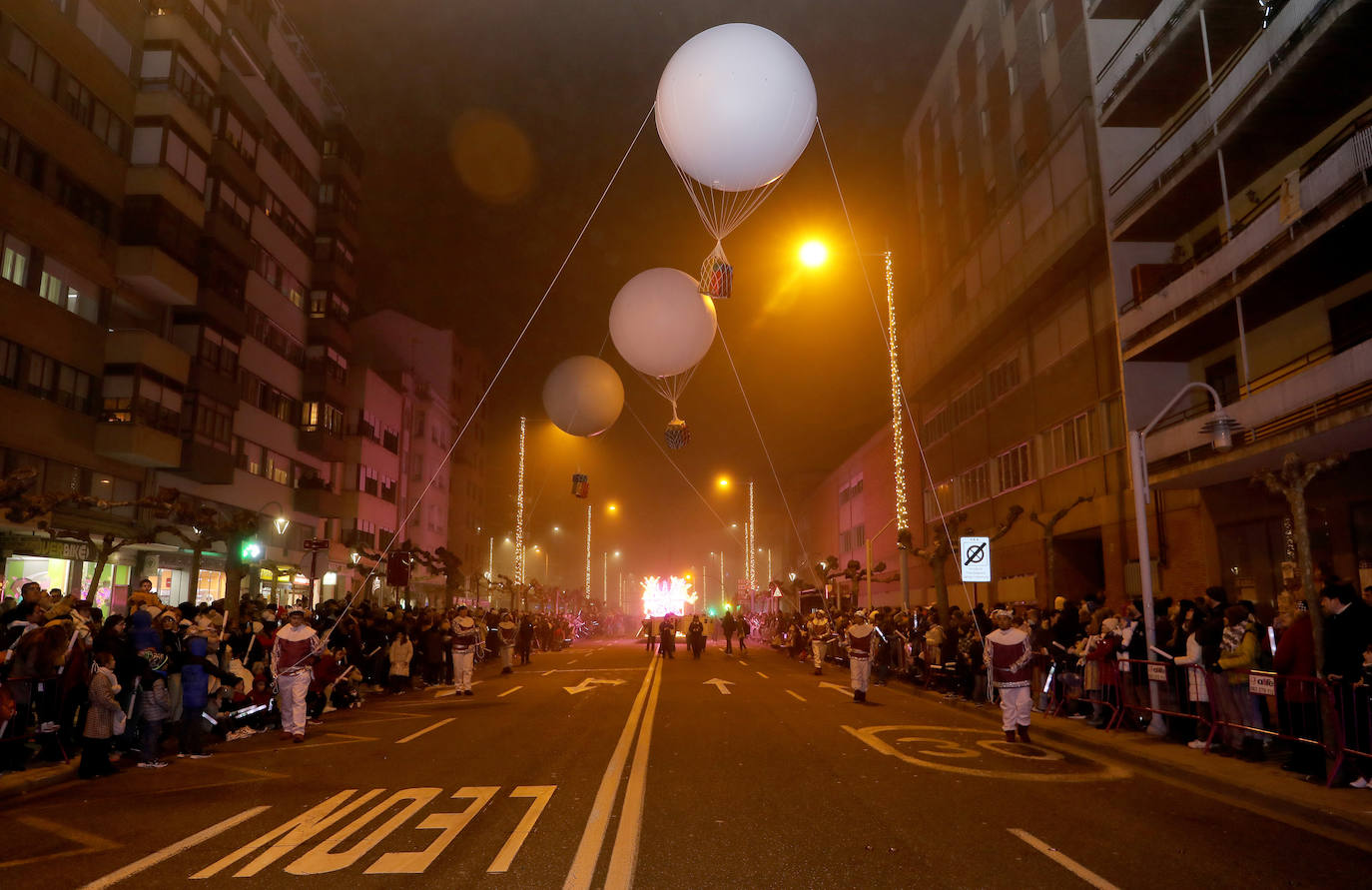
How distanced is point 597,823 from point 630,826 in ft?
0.97

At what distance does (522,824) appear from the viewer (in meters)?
7.29

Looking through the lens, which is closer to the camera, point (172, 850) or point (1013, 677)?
point (172, 850)

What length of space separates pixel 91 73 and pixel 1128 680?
33283 millimetres

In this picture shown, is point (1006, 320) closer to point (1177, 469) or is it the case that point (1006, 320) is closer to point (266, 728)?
point (1177, 469)

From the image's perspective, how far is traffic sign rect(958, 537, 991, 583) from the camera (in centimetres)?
2223

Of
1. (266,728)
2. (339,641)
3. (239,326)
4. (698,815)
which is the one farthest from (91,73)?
(698,815)

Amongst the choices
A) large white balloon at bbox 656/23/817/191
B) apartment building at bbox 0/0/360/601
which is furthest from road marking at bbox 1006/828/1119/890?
apartment building at bbox 0/0/360/601

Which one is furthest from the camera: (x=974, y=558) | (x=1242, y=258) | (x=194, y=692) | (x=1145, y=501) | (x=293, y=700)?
(x=974, y=558)

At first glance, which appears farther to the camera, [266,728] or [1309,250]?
[1309,250]

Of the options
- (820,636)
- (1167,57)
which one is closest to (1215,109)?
(1167,57)

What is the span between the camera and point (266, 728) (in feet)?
49.1

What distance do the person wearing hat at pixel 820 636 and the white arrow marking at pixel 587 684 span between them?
7.11 m

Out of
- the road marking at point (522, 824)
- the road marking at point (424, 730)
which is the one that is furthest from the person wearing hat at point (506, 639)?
the road marking at point (522, 824)

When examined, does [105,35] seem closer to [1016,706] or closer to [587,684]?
[587,684]
